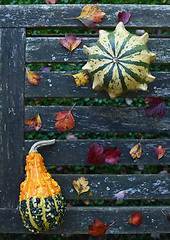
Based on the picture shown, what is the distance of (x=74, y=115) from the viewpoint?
5.07ft

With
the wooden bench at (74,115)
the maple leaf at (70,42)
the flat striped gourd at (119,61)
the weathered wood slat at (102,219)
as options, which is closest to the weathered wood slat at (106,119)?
the wooden bench at (74,115)

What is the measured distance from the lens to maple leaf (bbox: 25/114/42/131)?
1.53 metres

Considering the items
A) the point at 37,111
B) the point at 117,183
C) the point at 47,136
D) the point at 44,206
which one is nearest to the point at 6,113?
the point at 37,111

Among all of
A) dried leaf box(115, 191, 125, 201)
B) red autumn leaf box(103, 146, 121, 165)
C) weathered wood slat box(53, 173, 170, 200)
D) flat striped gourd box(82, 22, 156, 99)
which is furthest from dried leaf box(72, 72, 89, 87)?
dried leaf box(115, 191, 125, 201)

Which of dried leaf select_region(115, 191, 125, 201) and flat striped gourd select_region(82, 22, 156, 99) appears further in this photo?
dried leaf select_region(115, 191, 125, 201)

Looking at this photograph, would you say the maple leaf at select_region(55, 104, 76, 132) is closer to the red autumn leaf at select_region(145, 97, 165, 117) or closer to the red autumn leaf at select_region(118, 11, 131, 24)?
the red autumn leaf at select_region(145, 97, 165, 117)

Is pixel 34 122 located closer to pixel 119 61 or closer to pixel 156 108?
pixel 119 61

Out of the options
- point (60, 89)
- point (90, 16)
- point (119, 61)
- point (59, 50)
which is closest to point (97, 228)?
point (60, 89)

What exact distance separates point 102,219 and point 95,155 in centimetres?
37

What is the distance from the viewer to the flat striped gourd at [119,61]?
51.6 inches

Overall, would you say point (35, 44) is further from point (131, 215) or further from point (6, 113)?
point (131, 215)

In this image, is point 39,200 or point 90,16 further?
point 90,16

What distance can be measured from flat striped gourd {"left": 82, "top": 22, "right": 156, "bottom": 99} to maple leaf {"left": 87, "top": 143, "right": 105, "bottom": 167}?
0.35 m

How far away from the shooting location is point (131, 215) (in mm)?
1541
